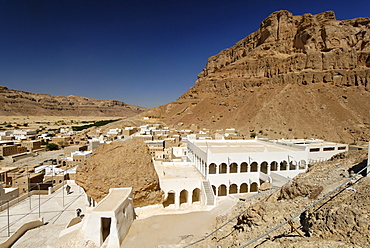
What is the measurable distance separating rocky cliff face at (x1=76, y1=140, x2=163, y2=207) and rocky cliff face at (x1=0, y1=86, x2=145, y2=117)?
393ft

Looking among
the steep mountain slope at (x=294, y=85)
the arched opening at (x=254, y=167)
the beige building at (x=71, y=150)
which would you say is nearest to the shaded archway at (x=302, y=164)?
the arched opening at (x=254, y=167)

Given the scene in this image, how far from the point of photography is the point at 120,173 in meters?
12.0

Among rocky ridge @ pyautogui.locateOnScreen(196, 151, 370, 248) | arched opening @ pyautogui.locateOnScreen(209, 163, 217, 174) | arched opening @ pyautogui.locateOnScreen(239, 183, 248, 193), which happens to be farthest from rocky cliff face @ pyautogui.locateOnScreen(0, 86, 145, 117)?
rocky ridge @ pyautogui.locateOnScreen(196, 151, 370, 248)

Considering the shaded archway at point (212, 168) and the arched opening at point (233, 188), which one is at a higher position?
the shaded archway at point (212, 168)

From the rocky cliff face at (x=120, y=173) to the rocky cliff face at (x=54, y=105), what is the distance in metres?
120

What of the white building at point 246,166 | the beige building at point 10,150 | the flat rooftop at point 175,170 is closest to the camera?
the flat rooftop at point 175,170

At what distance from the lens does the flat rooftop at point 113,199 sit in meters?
8.83

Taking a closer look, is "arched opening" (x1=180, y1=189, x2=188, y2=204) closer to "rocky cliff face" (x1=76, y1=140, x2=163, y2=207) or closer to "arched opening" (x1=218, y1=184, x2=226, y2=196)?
"rocky cliff face" (x1=76, y1=140, x2=163, y2=207)

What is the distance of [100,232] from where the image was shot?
829cm

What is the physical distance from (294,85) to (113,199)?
52097mm

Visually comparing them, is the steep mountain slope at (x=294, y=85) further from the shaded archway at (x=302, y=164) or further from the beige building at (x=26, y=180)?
the beige building at (x=26, y=180)

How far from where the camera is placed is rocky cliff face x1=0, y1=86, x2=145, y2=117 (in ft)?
363

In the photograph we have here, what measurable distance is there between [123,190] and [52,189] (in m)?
7.01

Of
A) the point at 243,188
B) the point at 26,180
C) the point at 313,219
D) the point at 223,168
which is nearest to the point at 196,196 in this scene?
the point at 223,168
